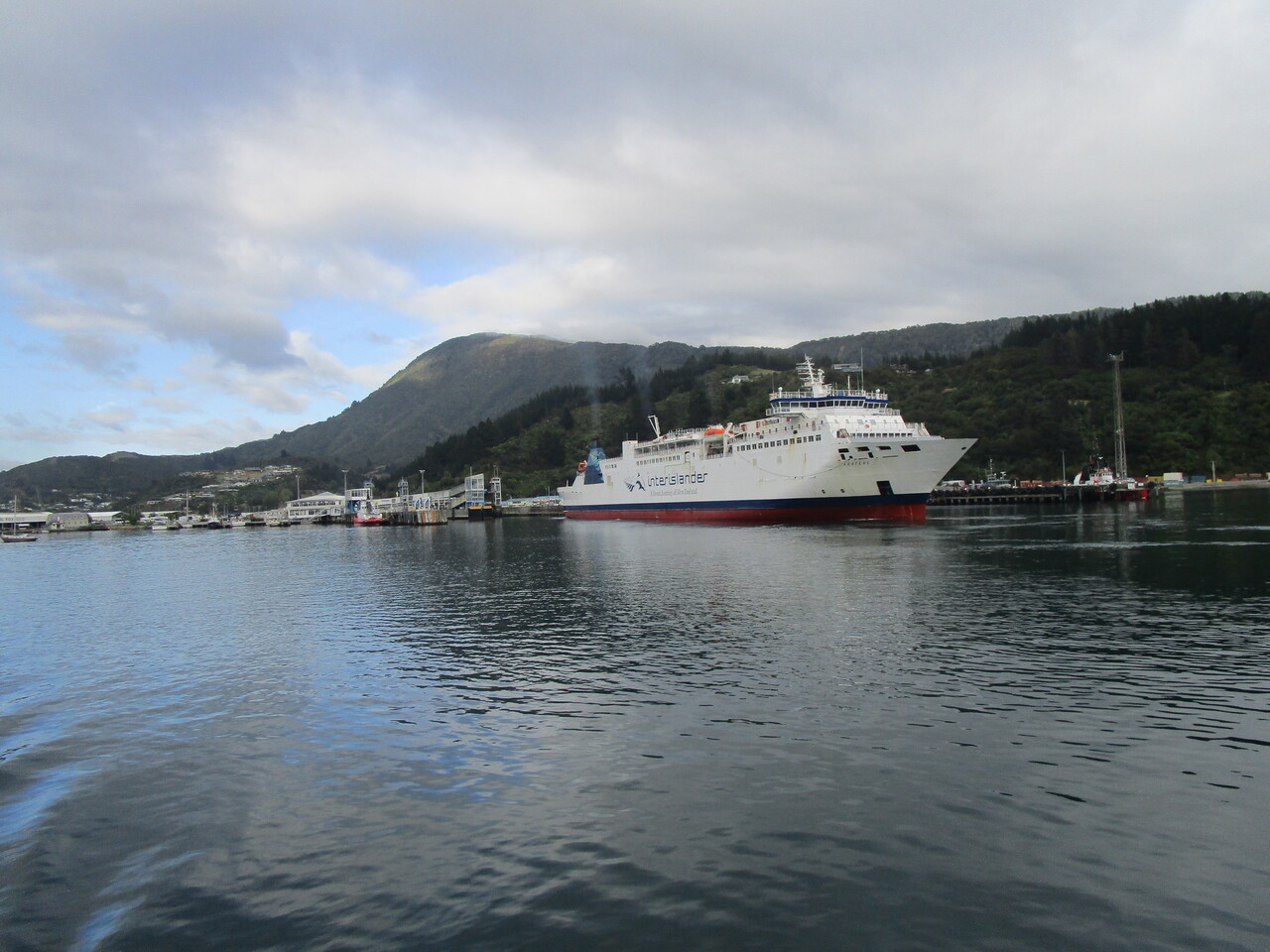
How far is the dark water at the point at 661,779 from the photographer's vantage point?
270 inches

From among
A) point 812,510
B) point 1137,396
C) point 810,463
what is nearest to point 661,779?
point 810,463

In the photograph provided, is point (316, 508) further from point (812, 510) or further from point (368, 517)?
point (812, 510)

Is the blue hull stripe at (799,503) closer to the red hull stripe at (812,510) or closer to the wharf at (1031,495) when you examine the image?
the red hull stripe at (812,510)

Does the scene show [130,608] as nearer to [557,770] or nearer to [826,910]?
[557,770]

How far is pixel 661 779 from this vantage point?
992cm

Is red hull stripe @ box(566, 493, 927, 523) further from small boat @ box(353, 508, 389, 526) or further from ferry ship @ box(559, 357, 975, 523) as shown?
small boat @ box(353, 508, 389, 526)

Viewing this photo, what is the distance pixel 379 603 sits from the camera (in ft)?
91.1

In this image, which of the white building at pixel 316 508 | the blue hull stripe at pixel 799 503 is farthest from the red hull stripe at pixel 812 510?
the white building at pixel 316 508

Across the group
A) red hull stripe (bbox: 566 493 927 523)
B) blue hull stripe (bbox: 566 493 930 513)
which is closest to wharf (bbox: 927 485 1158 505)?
red hull stripe (bbox: 566 493 927 523)

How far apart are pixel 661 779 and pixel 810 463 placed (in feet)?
167

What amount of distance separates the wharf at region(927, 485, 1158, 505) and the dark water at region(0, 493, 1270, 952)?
71.2 meters

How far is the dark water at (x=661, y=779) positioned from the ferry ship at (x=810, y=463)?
33.6m

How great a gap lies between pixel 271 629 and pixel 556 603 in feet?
28.6

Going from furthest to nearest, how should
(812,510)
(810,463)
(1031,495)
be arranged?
(1031,495), (812,510), (810,463)
